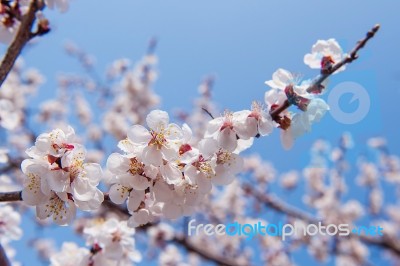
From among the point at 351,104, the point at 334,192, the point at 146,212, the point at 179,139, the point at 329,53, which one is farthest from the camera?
the point at 334,192

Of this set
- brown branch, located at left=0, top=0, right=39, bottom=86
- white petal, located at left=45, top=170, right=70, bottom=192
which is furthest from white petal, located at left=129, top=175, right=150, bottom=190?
brown branch, located at left=0, top=0, right=39, bottom=86

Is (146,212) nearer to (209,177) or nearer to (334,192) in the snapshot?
(209,177)

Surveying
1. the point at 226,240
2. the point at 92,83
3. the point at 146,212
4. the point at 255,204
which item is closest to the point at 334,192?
the point at 255,204

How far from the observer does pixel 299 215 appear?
6016 mm

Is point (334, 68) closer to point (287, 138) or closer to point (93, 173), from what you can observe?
point (287, 138)

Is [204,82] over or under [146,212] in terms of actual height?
over

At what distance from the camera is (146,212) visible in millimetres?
1638

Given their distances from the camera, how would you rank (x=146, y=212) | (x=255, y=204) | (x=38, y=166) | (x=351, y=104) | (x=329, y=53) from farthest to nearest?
(x=255, y=204)
(x=351, y=104)
(x=329, y=53)
(x=146, y=212)
(x=38, y=166)

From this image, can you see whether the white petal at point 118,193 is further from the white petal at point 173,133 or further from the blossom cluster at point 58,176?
the white petal at point 173,133

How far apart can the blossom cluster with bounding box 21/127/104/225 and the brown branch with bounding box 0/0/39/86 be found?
1.75ft

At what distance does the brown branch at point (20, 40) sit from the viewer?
178 centimetres

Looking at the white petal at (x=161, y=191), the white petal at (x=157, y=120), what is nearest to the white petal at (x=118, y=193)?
the white petal at (x=161, y=191)

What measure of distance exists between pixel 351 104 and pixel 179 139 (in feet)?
3.36

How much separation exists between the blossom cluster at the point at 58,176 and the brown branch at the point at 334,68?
0.74 metres
